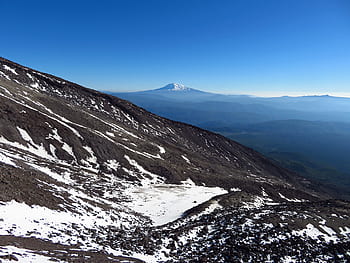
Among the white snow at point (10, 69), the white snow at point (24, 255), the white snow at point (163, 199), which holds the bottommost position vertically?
the white snow at point (163, 199)

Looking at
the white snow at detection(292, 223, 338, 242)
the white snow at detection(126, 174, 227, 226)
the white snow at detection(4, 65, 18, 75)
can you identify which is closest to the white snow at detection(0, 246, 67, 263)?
the white snow at detection(126, 174, 227, 226)

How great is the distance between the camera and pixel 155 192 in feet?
147

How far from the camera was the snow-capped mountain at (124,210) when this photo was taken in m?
17.6

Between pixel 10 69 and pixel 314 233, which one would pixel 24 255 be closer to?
pixel 314 233


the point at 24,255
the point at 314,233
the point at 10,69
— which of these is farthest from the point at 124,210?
the point at 10,69

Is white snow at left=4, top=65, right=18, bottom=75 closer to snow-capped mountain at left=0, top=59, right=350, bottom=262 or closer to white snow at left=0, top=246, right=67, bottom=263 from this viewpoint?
snow-capped mountain at left=0, top=59, right=350, bottom=262

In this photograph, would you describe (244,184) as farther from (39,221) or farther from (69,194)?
(39,221)

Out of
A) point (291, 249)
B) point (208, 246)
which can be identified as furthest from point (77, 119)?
point (291, 249)

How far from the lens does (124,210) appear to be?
31344mm

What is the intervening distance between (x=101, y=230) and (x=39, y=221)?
18.6 feet

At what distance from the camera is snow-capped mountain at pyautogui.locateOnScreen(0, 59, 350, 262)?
17641mm

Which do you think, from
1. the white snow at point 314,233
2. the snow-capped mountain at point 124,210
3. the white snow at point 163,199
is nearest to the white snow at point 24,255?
the snow-capped mountain at point 124,210

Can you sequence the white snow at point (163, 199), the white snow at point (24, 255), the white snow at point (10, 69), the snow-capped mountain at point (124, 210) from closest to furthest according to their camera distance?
the white snow at point (24, 255) < the snow-capped mountain at point (124, 210) < the white snow at point (163, 199) < the white snow at point (10, 69)

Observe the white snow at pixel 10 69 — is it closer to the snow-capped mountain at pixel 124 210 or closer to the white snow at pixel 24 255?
the snow-capped mountain at pixel 124 210
